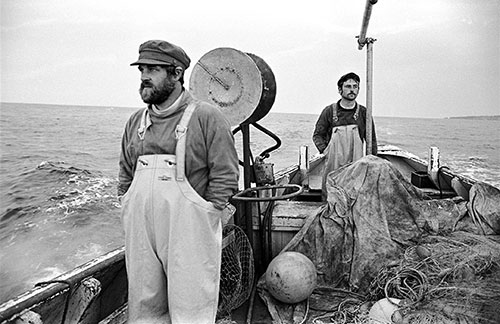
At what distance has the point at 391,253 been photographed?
10.5ft


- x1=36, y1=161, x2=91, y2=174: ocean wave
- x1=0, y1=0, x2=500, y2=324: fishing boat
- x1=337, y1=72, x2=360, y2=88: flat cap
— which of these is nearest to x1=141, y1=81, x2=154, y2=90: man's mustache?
x1=0, y1=0, x2=500, y2=324: fishing boat

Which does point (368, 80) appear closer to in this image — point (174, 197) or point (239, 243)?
point (239, 243)

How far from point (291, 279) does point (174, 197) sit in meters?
1.17

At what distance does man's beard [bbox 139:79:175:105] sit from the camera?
2289mm

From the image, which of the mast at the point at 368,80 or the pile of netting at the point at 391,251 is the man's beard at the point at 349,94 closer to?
the mast at the point at 368,80

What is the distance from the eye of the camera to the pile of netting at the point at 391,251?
2666 mm

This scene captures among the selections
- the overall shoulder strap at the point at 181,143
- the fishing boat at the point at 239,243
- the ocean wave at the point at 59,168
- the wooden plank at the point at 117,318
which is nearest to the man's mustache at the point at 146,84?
the overall shoulder strap at the point at 181,143

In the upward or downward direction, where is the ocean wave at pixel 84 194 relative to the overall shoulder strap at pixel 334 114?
downward

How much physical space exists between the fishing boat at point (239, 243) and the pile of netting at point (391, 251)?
33 millimetres

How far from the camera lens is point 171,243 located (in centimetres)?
220

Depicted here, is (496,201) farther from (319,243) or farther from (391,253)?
(319,243)

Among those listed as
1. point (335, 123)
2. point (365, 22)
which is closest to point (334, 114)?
point (335, 123)

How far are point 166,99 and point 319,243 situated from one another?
68.4 inches

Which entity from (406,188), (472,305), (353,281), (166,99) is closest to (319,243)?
(353,281)
